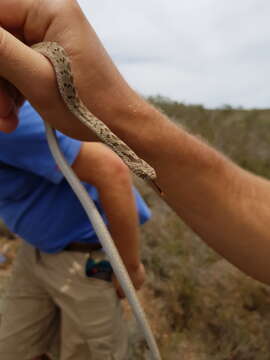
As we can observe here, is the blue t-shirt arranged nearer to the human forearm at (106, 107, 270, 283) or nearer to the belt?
the belt

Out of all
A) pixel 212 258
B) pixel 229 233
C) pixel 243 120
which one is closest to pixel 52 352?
pixel 229 233

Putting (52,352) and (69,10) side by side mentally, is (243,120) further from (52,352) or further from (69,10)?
(69,10)

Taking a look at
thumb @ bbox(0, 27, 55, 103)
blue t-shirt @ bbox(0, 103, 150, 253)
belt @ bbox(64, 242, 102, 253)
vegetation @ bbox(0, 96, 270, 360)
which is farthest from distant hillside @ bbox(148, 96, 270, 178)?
thumb @ bbox(0, 27, 55, 103)

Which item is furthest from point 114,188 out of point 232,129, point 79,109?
point 232,129

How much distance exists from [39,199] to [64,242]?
0.31m

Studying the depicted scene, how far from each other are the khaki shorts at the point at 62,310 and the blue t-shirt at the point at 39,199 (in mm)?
173

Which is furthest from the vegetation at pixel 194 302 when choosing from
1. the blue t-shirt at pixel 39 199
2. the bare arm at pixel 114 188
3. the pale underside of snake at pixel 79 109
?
the pale underside of snake at pixel 79 109

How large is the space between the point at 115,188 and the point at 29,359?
1407 mm

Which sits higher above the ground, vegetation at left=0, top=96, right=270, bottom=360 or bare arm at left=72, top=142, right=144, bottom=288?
bare arm at left=72, top=142, right=144, bottom=288

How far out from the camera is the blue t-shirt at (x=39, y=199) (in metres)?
2.13

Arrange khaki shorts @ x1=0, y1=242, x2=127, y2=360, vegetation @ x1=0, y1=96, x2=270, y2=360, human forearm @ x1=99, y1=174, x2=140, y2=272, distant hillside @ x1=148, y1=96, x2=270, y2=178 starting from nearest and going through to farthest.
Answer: human forearm @ x1=99, y1=174, x2=140, y2=272
khaki shorts @ x1=0, y1=242, x2=127, y2=360
vegetation @ x1=0, y1=96, x2=270, y2=360
distant hillside @ x1=148, y1=96, x2=270, y2=178

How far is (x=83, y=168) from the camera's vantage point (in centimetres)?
219

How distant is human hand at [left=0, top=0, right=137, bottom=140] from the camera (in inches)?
49.6

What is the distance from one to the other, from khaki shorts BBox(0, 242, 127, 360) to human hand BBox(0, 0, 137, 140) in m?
1.37
